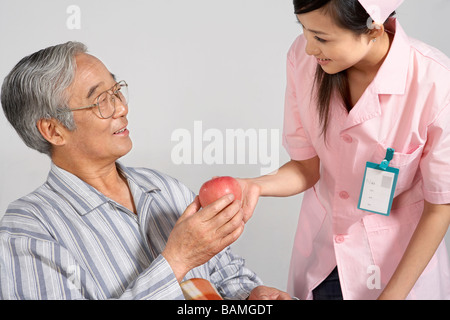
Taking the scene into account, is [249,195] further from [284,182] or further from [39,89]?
[39,89]

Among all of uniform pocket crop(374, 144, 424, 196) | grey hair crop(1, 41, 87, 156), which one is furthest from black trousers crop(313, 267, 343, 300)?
grey hair crop(1, 41, 87, 156)

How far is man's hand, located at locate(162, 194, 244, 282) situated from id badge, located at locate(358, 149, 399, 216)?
0.40 meters

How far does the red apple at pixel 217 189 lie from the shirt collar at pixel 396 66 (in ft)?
1.69

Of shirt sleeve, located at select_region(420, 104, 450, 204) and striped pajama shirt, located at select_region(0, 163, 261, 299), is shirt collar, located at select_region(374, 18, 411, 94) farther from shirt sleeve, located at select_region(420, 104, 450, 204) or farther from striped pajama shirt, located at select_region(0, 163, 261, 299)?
striped pajama shirt, located at select_region(0, 163, 261, 299)

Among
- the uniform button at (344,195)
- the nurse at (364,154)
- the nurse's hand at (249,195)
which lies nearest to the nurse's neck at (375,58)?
the nurse at (364,154)

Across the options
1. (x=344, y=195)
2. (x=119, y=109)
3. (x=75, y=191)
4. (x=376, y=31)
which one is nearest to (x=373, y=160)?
(x=344, y=195)

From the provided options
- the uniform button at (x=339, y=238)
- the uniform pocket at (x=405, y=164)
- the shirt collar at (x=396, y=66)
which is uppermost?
the shirt collar at (x=396, y=66)

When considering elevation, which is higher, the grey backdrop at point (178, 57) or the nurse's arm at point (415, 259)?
the grey backdrop at point (178, 57)

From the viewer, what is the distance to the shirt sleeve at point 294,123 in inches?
71.0

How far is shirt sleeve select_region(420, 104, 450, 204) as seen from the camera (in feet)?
4.96

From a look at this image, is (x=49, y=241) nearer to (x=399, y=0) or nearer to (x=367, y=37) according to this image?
(x=367, y=37)

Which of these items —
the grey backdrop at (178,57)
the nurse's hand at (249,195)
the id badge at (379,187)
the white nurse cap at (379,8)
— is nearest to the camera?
the white nurse cap at (379,8)

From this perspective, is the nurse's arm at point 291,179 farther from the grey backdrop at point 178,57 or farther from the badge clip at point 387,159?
the grey backdrop at point 178,57
